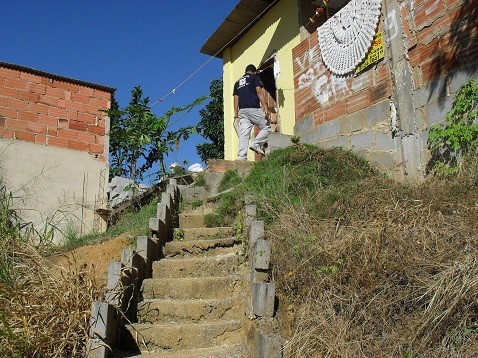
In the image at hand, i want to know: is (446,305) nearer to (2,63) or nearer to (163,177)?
(163,177)

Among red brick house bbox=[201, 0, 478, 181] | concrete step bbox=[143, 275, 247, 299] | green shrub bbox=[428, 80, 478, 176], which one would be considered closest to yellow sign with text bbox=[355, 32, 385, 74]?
red brick house bbox=[201, 0, 478, 181]

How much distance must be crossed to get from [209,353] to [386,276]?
5.38 feet

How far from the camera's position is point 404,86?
6.02m

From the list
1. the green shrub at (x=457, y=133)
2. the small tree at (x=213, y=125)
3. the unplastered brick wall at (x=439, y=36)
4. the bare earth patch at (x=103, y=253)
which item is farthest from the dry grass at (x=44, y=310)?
the small tree at (x=213, y=125)

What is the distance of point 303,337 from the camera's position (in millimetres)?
3234

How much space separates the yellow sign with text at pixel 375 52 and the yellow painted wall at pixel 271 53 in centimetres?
244

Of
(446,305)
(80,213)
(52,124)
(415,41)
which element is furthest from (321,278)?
(52,124)

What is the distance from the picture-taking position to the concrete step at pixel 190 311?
174 inches

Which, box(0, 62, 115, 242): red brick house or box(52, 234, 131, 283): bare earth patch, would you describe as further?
box(0, 62, 115, 242): red brick house

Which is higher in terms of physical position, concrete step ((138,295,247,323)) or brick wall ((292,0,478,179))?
brick wall ((292,0,478,179))

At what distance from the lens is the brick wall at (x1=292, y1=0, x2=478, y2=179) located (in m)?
5.32

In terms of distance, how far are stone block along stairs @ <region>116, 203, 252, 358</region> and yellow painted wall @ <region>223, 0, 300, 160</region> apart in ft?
14.1

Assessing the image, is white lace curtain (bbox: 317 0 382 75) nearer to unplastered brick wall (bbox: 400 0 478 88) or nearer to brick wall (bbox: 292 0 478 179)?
brick wall (bbox: 292 0 478 179)

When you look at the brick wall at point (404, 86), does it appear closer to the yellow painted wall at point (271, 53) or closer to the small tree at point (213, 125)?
the yellow painted wall at point (271, 53)
